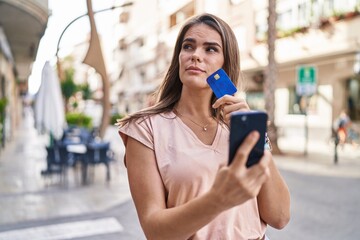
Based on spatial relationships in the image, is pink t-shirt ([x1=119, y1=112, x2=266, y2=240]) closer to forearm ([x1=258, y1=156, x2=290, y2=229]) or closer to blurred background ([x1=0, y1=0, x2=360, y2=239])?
forearm ([x1=258, y1=156, x2=290, y2=229])

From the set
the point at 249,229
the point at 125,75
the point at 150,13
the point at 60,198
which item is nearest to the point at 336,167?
the point at 60,198

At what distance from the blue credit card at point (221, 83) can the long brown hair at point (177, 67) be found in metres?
0.19

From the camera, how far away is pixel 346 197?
686 centimetres

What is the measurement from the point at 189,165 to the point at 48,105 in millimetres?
8391

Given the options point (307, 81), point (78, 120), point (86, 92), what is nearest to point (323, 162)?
point (307, 81)

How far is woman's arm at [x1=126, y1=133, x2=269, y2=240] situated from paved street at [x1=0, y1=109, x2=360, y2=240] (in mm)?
2809

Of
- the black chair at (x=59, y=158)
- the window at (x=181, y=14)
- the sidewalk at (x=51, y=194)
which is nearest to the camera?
the sidewalk at (x=51, y=194)

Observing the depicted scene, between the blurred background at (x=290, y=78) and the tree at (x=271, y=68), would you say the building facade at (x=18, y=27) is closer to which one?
the blurred background at (x=290, y=78)

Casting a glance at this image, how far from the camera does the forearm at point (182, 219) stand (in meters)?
0.96

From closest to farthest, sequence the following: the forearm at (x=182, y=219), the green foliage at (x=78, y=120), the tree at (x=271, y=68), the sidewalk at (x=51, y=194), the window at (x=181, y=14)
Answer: the forearm at (x=182, y=219) → the sidewalk at (x=51, y=194) → the tree at (x=271, y=68) → the green foliage at (x=78, y=120) → the window at (x=181, y=14)

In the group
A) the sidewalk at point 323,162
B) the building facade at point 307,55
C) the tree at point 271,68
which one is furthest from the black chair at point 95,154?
the building facade at point 307,55

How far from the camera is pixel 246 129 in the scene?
2.90 feet

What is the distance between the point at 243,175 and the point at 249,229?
0.56 metres

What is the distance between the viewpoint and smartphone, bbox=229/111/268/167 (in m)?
0.87
